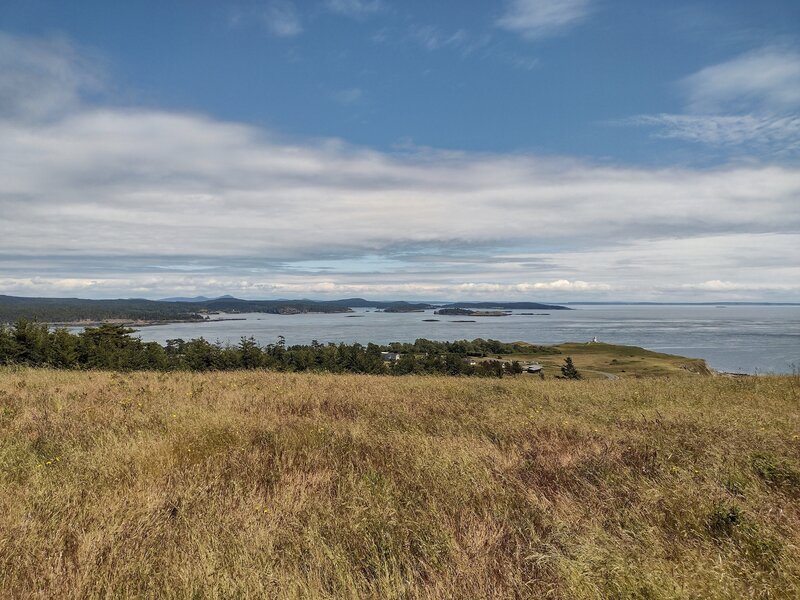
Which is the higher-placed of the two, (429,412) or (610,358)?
(429,412)

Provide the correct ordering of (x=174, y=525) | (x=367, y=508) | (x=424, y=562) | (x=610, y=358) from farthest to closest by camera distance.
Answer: (x=610, y=358) → (x=367, y=508) → (x=174, y=525) → (x=424, y=562)

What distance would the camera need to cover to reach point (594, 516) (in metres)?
4.16

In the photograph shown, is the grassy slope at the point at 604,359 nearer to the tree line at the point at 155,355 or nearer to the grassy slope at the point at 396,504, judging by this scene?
A: the tree line at the point at 155,355

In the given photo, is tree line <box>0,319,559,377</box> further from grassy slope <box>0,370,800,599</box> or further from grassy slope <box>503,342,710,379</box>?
grassy slope <box>503,342,710,379</box>

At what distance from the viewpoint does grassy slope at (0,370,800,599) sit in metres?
3.17

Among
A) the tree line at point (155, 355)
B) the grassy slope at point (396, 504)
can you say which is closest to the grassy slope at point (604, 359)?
the tree line at point (155, 355)

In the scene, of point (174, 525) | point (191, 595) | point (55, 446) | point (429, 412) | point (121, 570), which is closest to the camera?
point (191, 595)

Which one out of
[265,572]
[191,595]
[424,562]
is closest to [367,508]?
[424,562]

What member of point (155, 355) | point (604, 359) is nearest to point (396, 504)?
point (155, 355)

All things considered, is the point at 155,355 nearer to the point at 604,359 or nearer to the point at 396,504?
the point at 396,504

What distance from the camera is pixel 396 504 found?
14.6ft

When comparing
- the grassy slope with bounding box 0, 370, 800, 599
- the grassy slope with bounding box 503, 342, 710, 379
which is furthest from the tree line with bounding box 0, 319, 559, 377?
the grassy slope with bounding box 503, 342, 710, 379

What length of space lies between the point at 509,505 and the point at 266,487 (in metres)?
2.46

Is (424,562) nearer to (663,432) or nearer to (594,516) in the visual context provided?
(594,516)
